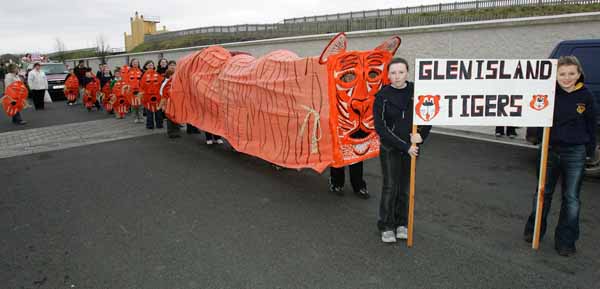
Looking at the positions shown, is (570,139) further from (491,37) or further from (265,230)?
(491,37)

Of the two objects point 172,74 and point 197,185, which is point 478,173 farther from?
point 172,74

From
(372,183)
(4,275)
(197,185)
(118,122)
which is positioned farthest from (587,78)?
(118,122)

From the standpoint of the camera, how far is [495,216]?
16.8 feet

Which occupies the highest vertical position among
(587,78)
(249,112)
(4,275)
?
(587,78)

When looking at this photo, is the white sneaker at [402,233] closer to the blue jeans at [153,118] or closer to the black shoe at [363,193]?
the black shoe at [363,193]

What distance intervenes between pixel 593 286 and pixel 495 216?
1.60m

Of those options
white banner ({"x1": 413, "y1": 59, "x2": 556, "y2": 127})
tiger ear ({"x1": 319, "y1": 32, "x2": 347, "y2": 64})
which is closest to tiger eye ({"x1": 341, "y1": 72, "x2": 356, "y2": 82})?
tiger ear ({"x1": 319, "y1": 32, "x2": 347, "y2": 64})

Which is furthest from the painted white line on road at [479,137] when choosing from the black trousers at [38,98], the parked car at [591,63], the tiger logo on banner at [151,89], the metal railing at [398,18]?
the black trousers at [38,98]

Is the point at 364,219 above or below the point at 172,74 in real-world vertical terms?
below

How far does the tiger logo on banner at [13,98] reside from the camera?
45.3ft

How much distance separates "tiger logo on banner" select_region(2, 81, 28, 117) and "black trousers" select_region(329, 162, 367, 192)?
1214 centimetres

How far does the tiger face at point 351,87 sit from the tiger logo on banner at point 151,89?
729 cm

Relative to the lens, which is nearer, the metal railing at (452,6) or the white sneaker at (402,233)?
the white sneaker at (402,233)

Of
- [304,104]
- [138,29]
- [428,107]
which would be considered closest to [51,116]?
[304,104]
